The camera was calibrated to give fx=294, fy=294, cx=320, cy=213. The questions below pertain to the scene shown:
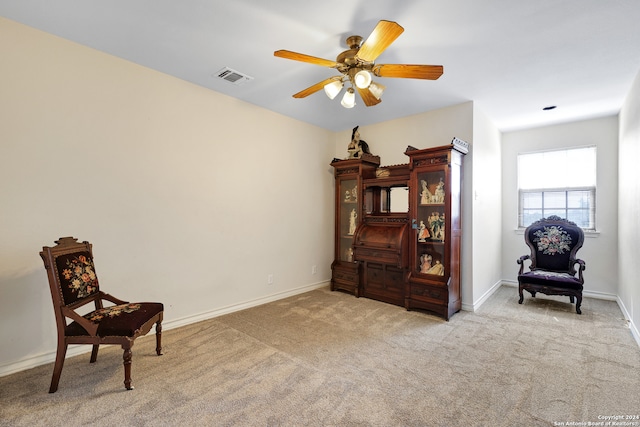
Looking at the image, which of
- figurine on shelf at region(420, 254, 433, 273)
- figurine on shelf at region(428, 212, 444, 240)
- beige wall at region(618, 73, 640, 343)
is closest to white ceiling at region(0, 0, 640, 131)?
beige wall at region(618, 73, 640, 343)

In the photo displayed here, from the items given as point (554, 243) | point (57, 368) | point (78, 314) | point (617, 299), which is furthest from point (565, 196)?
point (57, 368)

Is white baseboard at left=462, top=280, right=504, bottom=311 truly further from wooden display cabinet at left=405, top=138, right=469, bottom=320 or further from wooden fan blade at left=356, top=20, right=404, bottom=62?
wooden fan blade at left=356, top=20, right=404, bottom=62

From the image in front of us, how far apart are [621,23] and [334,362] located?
3.44m

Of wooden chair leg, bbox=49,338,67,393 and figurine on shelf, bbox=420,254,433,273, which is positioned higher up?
figurine on shelf, bbox=420,254,433,273

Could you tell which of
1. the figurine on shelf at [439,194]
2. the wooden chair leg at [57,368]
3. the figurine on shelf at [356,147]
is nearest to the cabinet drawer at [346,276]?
the figurine on shelf at [439,194]

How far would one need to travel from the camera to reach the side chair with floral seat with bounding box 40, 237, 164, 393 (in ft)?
6.59

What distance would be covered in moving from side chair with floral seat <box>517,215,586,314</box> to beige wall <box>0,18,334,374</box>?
129 inches

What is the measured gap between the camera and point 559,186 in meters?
4.72

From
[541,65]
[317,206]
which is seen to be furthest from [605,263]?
[317,206]

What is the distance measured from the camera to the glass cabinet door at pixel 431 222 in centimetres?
368

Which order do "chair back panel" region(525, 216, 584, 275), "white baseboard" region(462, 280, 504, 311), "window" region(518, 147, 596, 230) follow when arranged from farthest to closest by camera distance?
"window" region(518, 147, 596, 230), "chair back panel" region(525, 216, 584, 275), "white baseboard" region(462, 280, 504, 311)

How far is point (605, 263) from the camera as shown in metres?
4.35

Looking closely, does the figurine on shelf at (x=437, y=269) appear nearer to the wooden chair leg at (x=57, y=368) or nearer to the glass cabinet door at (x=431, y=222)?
the glass cabinet door at (x=431, y=222)

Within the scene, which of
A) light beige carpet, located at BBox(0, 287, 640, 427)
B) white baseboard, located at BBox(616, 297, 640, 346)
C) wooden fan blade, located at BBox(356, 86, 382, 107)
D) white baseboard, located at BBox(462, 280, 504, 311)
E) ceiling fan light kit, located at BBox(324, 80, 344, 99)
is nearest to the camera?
light beige carpet, located at BBox(0, 287, 640, 427)
